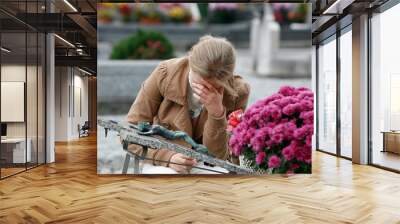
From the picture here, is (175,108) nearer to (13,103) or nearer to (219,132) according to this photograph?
(219,132)

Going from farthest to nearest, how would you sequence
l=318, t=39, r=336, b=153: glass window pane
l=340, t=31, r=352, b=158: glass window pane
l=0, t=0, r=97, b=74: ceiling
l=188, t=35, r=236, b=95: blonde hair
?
l=318, t=39, r=336, b=153: glass window pane → l=340, t=31, r=352, b=158: glass window pane → l=0, t=0, r=97, b=74: ceiling → l=188, t=35, r=236, b=95: blonde hair

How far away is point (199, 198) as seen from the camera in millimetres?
4680

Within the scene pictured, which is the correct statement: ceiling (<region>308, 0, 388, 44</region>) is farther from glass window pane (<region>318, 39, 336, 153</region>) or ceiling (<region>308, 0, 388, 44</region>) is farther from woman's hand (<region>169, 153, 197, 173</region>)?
woman's hand (<region>169, 153, 197, 173</region>)

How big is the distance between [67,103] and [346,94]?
31.5ft

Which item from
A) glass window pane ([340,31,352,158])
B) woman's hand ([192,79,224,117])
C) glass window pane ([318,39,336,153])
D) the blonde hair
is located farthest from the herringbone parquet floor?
glass window pane ([318,39,336,153])

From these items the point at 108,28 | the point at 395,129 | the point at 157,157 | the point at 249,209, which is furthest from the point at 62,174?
the point at 395,129

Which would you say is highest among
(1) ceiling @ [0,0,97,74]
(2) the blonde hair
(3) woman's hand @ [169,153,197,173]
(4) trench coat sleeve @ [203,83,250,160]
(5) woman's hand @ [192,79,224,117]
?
(1) ceiling @ [0,0,97,74]

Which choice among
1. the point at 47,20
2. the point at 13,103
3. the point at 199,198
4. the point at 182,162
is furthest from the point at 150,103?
the point at 47,20

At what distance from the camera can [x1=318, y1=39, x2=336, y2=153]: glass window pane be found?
9867 mm

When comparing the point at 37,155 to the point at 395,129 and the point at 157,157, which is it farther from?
the point at 395,129

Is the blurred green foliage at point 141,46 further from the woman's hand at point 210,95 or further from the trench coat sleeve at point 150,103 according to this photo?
the woman's hand at point 210,95

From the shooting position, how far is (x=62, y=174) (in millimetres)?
6512

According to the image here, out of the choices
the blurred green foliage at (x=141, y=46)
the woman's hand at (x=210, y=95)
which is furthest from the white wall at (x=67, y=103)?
the woman's hand at (x=210, y=95)

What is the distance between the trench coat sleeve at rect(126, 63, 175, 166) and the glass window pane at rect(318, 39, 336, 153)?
5.53 meters
